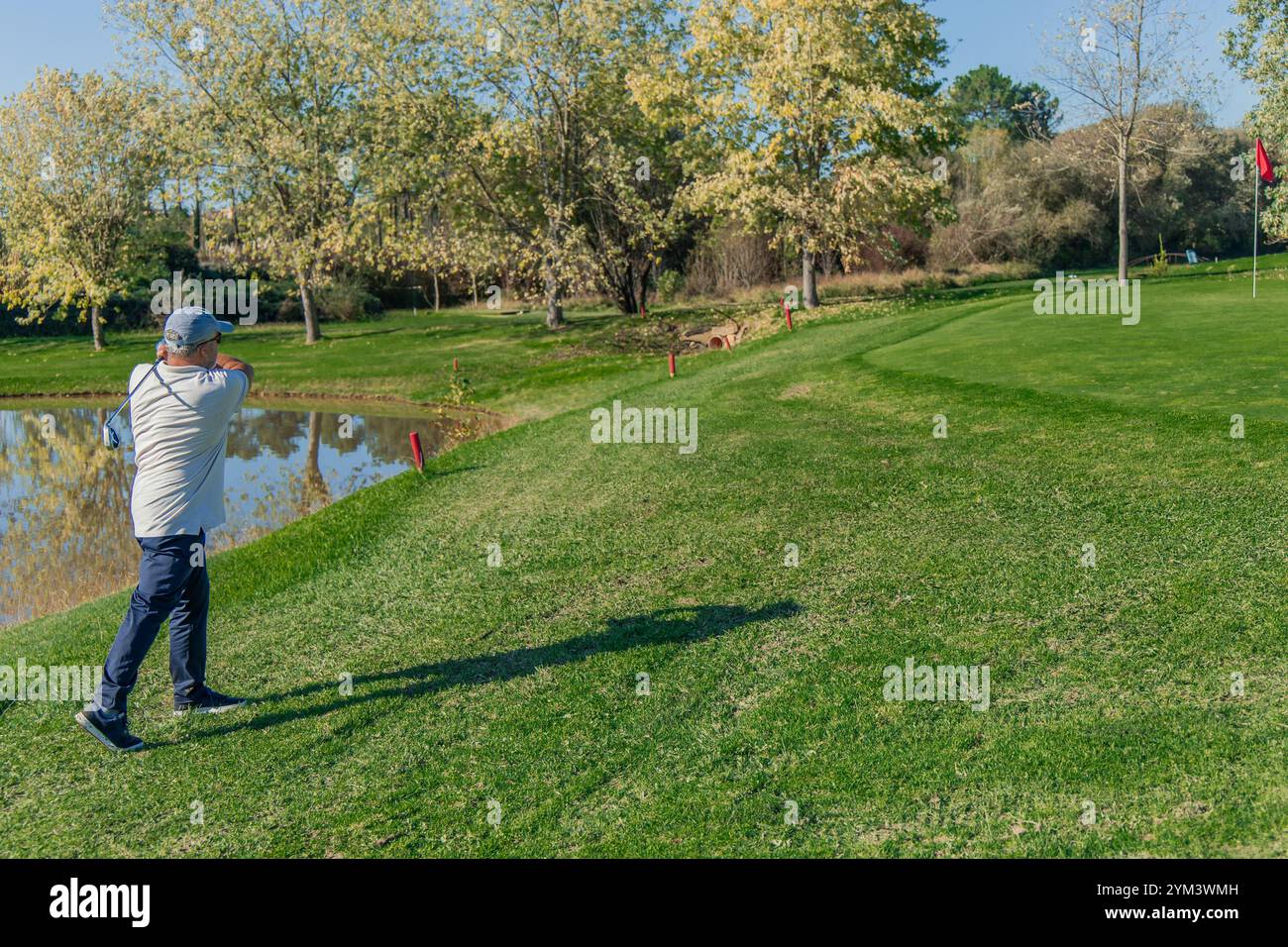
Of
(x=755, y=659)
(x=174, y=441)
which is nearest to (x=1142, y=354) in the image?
(x=755, y=659)

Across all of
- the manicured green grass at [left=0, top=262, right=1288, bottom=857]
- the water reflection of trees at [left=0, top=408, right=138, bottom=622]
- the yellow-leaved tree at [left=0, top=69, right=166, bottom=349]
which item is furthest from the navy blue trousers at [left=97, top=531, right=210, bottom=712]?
the yellow-leaved tree at [left=0, top=69, right=166, bottom=349]

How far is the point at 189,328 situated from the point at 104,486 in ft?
50.2

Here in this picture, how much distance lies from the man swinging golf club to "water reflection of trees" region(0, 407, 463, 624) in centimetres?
552

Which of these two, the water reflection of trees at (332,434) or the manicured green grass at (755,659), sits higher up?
the water reflection of trees at (332,434)

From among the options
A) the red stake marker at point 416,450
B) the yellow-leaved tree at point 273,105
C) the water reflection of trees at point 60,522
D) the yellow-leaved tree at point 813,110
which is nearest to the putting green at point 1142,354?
the red stake marker at point 416,450

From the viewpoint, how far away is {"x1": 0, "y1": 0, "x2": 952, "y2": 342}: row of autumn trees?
119ft

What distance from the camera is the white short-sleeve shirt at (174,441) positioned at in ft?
24.1

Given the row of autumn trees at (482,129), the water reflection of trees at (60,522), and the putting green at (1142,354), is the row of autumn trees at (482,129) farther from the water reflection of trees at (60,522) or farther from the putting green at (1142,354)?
the water reflection of trees at (60,522)

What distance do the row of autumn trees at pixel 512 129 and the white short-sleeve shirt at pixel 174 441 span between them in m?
30.5

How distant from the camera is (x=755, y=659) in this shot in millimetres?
8438

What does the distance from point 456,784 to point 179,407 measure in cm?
314

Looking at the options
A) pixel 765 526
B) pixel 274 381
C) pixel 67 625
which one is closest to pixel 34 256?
pixel 274 381

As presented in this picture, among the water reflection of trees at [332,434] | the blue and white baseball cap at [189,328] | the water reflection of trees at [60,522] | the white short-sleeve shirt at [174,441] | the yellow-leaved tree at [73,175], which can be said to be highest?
the yellow-leaved tree at [73,175]

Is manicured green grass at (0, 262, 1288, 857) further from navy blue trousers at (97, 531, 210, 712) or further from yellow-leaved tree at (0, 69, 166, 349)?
yellow-leaved tree at (0, 69, 166, 349)
